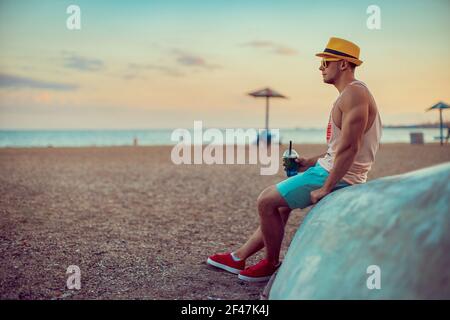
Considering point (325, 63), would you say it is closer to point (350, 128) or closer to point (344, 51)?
point (344, 51)

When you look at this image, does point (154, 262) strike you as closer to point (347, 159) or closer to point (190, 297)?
point (190, 297)

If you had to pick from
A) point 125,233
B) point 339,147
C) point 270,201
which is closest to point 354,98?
point 339,147

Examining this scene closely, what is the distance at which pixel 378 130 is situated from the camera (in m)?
2.96

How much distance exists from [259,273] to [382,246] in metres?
1.60

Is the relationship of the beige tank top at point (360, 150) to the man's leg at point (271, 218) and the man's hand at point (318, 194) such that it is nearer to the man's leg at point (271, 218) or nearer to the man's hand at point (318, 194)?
the man's hand at point (318, 194)

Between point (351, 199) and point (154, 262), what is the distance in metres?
2.35

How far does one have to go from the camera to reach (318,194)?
296cm

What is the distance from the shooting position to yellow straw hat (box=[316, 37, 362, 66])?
3.01m

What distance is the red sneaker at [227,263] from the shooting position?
3.82 meters

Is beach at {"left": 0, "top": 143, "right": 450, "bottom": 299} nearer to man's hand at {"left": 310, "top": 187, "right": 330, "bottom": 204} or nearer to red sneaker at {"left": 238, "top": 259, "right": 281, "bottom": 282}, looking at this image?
red sneaker at {"left": 238, "top": 259, "right": 281, "bottom": 282}

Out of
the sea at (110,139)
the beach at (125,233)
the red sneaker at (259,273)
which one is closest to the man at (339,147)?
the red sneaker at (259,273)

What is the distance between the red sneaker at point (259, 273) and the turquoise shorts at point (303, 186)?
70cm

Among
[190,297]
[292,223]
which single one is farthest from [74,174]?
[190,297]
